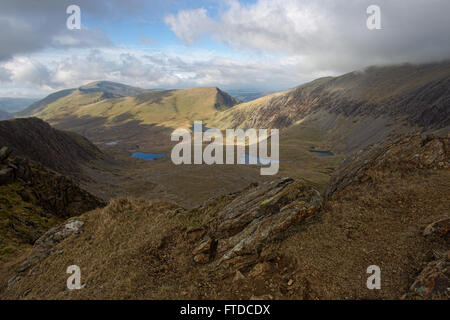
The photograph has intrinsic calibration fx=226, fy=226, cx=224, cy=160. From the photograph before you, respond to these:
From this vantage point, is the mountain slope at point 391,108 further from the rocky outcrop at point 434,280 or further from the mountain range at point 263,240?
the rocky outcrop at point 434,280

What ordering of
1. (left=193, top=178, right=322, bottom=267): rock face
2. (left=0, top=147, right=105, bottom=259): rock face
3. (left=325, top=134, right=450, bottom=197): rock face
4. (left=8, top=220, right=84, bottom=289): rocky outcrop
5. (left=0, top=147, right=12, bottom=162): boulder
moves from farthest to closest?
(left=0, top=147, right=12, bottom=162): boulder
(left=0, top=147, right=105, bottom=259): rock face
(left=325, top=134, right=450, bottom=197): rock face
(left=8, top=220, right=84, bottom=289): rocky outcrop
(left=193, top=178, right=322, bottom=267): rock face

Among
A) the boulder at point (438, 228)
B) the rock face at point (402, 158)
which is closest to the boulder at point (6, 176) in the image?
the rock face at point (402, 158)

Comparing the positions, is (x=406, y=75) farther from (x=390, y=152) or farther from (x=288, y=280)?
(x=288, y=280)

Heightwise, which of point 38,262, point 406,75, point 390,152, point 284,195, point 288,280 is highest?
point 406,75

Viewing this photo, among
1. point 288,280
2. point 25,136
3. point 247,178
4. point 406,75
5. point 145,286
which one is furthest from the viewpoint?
point 406,75

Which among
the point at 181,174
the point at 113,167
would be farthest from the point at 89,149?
the point at 181,174

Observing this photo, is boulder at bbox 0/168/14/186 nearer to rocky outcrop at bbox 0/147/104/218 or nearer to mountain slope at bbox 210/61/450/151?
rocky outcrop at bbox 0/147/104/218

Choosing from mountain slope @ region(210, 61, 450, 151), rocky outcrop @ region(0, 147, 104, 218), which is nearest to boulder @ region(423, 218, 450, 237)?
rocky outcrop @ region(0, 147, 104, 218)
